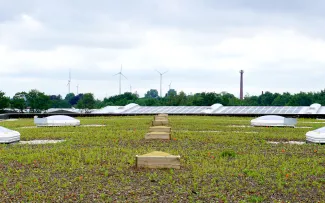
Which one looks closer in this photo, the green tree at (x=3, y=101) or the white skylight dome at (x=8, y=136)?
the white skylight dome at (x=8, y=136)

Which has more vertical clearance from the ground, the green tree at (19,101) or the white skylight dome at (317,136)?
the green tree at (19,101)

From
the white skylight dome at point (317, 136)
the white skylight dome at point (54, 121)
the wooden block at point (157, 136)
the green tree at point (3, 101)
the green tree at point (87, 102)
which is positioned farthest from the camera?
the green tree at point (87, 102)

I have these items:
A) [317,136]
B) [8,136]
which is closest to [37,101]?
[8,136]

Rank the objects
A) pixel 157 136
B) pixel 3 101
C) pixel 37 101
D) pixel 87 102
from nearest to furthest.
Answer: pixel 157 136 → pixel 3 101 → pixel 37 101 → pixel 87 102

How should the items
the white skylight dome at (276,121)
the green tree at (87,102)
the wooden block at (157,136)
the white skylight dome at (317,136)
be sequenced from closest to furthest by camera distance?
the white skylight dome at (317,136) < the wooden block at (157,136) < the white skylight dome at (276,121) < the green tree at (87,102)

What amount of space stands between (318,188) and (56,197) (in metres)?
4.44

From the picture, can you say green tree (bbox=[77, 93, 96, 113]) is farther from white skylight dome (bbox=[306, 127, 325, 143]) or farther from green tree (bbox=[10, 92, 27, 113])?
white skylight dome (bbox=[306, 127, 325, 143])

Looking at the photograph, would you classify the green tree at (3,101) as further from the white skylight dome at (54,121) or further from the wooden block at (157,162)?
the wooden block at (157,162)

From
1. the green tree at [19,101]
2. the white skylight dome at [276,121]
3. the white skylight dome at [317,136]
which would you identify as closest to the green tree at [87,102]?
the green tree at [19,101]

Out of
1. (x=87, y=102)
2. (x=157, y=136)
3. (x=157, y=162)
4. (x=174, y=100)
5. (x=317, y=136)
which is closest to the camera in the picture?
(x=157, y=162)

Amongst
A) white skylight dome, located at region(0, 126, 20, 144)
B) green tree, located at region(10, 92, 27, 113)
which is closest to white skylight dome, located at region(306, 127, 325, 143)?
white skylight dome, located at region(0, 126, 20, 144)

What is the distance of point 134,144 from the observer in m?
13.0

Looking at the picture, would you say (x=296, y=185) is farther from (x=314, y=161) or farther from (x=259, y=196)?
(x=314, y=161)

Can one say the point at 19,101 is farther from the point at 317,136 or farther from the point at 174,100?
the point at 317,136
